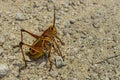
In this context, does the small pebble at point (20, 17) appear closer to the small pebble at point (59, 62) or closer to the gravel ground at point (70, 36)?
the gravel ground at point (70, 36)

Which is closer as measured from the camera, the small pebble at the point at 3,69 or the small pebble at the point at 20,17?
the small pebble at the point at 3,69

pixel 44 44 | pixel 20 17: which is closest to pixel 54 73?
→ pixel 44 44

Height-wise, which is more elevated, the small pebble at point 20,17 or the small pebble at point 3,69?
the small pebble at point 20,17

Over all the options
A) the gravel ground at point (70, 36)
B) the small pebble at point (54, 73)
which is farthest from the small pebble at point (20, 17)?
the small pebble at point (54, 73)

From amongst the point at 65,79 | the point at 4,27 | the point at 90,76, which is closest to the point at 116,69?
the point at 90,76

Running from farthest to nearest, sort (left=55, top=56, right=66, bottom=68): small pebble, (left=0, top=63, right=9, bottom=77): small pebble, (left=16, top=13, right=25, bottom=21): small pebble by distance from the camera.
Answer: (left=16, top=13, right=25, bottom=21): small pebble, (left=55, top=56, right=66, bottom=68): small pebble, (left=0, top=63, right=9, bottom=77): small pebble

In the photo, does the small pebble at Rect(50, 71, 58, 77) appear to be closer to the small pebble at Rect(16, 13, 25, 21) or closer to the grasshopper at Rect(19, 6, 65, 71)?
the grasshopper at Rect(19, 6, 65, 71)

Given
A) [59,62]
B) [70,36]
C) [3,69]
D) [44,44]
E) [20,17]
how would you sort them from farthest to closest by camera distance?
[20,17] < [70,36] < [44,44] < [59,62] < [3,69]

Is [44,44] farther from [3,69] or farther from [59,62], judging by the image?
[3,69]

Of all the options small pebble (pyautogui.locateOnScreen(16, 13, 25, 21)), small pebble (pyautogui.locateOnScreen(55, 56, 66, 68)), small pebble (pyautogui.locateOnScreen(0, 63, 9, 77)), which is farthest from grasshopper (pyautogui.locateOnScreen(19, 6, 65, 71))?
small pebble (pyautogui.locateOnScreen(16, 13, 25, 21))

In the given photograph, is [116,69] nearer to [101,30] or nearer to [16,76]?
[101,30]
